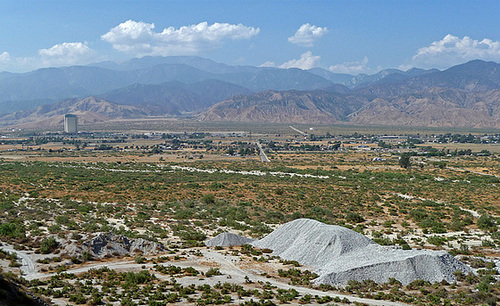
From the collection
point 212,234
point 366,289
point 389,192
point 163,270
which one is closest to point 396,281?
point 366,289

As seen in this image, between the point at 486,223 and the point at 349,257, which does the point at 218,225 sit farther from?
the point at 486,223

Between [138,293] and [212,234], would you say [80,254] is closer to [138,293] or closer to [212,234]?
[138,293]

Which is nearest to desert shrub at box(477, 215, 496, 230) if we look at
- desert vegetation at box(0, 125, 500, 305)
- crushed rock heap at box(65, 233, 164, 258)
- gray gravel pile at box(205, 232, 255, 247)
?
desert vegetation at box(0, 125, 500, 305)

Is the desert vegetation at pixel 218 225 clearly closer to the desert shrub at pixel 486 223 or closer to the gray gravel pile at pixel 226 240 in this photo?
the desert shrub at pixel 486 223

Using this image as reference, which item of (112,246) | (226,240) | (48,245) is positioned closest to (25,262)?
(48,245)

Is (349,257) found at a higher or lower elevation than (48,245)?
lower

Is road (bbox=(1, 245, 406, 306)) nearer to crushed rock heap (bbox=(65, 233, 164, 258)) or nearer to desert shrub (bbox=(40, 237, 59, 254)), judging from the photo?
desert shrub (bbox=(40, 237, 59, 254))

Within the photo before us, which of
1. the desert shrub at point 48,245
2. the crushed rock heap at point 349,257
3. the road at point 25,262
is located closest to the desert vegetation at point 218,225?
the desert shrub at point 48,245
